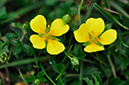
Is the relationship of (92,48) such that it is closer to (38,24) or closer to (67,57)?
(67,57)

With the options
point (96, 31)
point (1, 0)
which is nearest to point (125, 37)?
point (96, 31)

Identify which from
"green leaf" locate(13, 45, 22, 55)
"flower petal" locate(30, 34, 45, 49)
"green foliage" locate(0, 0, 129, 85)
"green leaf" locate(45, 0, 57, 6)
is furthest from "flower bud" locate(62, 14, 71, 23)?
"green leaf" locate(45, 0, 57, 6)

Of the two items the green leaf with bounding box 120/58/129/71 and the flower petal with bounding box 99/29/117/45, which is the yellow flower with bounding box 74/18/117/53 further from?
the green leaf with bounding box 120/58/129/71

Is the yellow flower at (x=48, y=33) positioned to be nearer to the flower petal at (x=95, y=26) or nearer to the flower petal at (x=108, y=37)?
the flower petal at (x=95, y=26)

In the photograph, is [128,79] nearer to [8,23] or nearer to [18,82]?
[18,82]

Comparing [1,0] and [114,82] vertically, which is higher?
[1,0]

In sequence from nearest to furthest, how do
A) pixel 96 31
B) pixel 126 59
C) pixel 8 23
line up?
pixel 96 31
pixel 126 59
pixel 8 23

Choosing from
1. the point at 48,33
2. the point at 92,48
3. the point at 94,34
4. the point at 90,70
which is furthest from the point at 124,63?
the point at 48,33

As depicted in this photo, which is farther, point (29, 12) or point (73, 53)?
point (29, 12)
